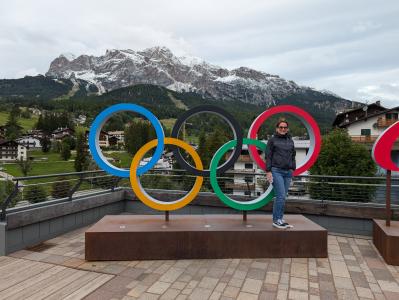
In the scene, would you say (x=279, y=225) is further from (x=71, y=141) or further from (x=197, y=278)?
(x=71, y=141)

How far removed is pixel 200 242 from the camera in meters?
5.66

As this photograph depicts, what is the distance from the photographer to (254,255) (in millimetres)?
5684

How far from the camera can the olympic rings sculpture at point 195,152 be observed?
6246mm

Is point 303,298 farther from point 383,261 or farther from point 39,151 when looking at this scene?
point 39,151

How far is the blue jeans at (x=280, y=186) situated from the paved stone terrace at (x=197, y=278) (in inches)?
33.9

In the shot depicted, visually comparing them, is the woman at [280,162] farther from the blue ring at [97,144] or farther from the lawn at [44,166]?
the lawn at [44,166]

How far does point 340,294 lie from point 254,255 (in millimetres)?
1627

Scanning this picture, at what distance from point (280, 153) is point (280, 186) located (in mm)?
579

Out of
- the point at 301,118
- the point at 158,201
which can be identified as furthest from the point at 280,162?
the point at 158,201

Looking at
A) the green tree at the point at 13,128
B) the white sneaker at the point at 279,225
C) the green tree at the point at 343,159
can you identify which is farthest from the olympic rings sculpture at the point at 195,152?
the green tree at the point at 13,128

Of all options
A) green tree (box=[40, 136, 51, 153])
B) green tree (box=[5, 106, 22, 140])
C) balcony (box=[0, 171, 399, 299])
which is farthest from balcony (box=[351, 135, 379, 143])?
green tree (box=[5, 106, 22, 140])

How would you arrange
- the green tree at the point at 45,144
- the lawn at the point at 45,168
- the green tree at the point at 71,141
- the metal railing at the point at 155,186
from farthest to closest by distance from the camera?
the green tree at the point at 71,141
the green tree at the point at 45,144
the lawn at the point at 45,168
the metal railing at the point at 155,186

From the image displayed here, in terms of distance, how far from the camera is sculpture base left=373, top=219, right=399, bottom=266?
539 centimetres

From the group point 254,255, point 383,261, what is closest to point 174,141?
point 254,255
